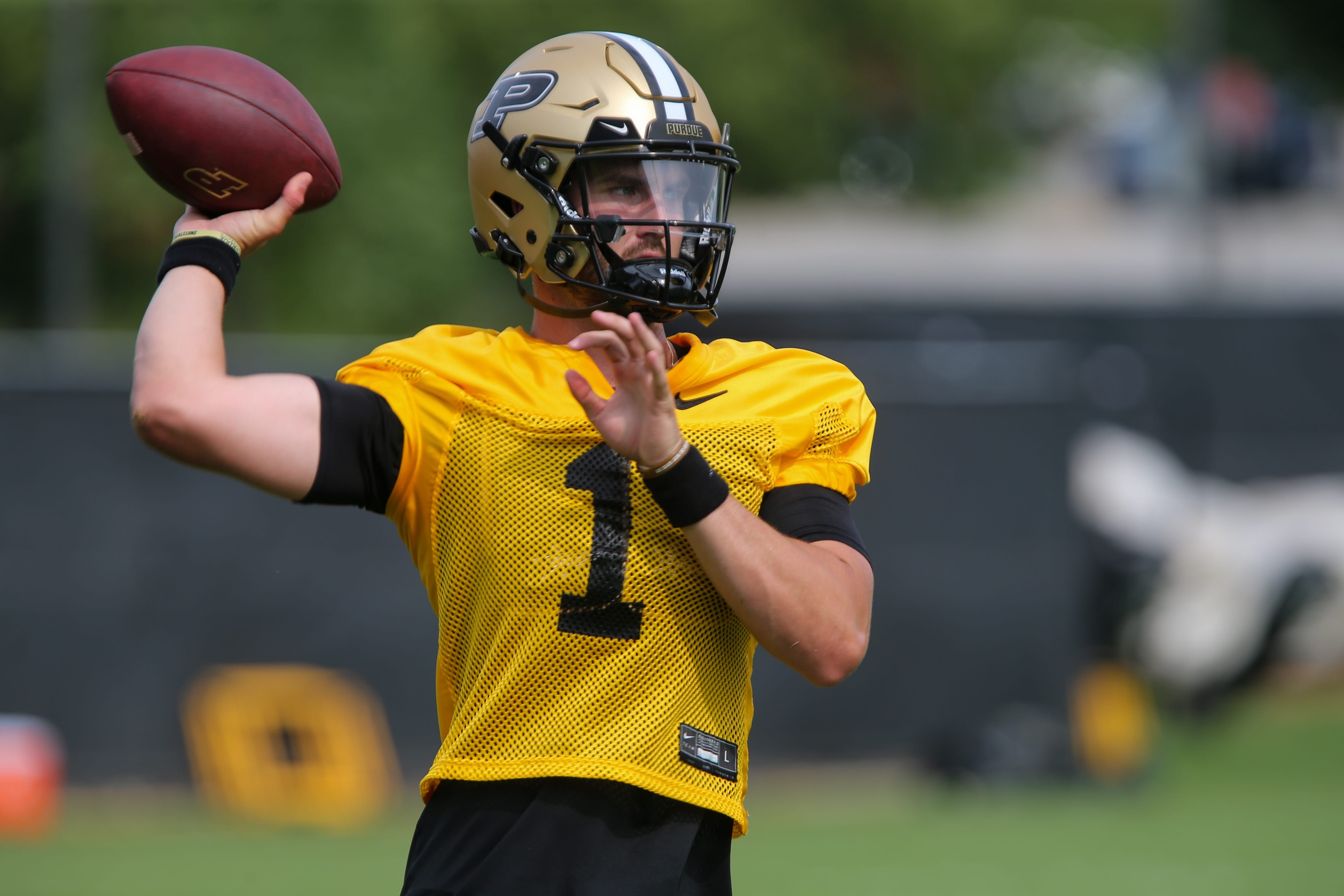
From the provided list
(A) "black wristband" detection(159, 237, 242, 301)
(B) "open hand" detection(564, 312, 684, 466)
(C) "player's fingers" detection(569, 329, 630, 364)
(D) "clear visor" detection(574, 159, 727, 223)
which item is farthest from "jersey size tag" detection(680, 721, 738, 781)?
(A) "black wristband" detection(159, 237, 242, 301)

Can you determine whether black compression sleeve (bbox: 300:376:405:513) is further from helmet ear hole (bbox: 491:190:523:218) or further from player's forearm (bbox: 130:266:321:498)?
helmet ear hole (bbox: 491:190:523:218)

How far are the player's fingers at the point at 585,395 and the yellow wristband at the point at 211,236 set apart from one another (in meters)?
0.58

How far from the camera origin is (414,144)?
20453 mm

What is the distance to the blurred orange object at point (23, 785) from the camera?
779cm

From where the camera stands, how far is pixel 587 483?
2.35m

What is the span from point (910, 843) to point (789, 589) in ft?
19.1

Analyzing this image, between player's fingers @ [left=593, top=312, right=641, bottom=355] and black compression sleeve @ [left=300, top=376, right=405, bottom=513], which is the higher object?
player's fingers @ [left=593, top=312, right=641, bottom=355]

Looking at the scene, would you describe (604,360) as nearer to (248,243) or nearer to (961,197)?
(248,243)

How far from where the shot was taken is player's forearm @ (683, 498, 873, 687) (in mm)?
2211

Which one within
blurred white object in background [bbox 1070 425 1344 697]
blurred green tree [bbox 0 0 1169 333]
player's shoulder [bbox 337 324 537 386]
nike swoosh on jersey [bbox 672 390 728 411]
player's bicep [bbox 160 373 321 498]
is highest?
blurred green tree [bbox 0 0 1169 333]

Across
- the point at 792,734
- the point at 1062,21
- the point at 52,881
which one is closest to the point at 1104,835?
the point at 792,734

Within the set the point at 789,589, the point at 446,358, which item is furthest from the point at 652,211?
the point at 789,589

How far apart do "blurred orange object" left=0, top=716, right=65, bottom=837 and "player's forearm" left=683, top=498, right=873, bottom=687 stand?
6.56 m

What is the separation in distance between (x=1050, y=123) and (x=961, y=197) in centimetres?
388
